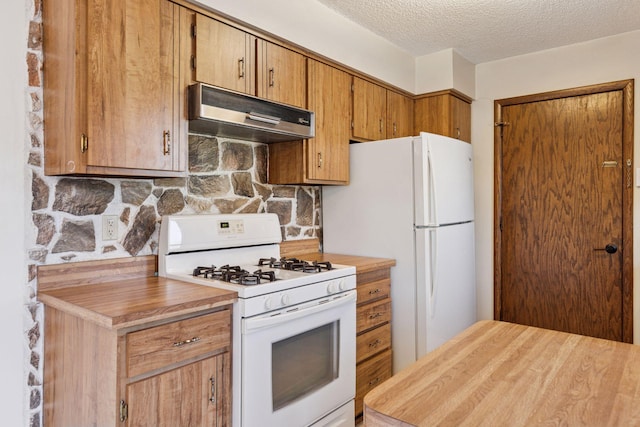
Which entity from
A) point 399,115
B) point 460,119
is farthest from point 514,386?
point 460,119

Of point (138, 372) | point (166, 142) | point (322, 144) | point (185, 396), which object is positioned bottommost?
point (185, 396)

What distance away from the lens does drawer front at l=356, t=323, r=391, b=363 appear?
2531 mm

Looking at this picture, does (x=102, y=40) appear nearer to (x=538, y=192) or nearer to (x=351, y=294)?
(x=351, y=294)

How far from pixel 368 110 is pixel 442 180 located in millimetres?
748

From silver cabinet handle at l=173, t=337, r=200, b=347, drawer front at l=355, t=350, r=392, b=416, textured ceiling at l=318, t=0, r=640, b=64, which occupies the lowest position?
drawer front at l=355, t=350, r=392, b=416

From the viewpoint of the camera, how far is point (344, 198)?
10.1 ft

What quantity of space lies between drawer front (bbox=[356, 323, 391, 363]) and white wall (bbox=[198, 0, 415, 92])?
1.72 m

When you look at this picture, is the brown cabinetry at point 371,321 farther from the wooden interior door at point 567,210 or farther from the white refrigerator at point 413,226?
the wooden interior door at point 567,210

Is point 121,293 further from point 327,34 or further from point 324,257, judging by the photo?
point 327,34

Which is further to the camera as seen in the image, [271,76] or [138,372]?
[271,76]

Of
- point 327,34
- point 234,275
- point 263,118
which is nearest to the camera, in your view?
point 234,275

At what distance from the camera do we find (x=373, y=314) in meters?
2.64

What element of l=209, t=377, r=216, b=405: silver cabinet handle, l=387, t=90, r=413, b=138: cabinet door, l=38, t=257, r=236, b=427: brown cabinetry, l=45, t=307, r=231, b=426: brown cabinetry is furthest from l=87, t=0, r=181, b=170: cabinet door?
l=387, t=90, r=413, b=138: cabinet door

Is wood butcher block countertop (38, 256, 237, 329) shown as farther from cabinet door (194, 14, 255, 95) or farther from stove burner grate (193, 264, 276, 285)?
cabinet door (194, 14, 255, 95)
